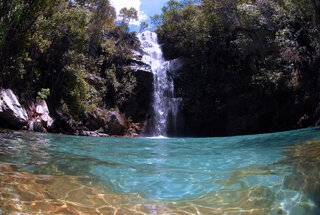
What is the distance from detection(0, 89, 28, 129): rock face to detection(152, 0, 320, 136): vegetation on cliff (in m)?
11.1

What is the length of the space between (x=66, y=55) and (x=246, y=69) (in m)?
12.7

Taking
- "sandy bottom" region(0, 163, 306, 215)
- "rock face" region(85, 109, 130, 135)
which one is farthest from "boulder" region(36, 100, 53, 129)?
"sandy bottom" region(0, 163, 306, 215)

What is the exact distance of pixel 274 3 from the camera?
625 inches

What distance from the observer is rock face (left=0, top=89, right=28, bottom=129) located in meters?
8.81

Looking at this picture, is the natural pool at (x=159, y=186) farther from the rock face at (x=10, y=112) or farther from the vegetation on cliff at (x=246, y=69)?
the vegetation on cliff at (x=246, y=69)

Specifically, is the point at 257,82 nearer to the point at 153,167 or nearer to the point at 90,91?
the point at 90,91

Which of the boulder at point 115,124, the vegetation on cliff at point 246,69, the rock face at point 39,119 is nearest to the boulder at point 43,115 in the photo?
the rock face at point 39,119

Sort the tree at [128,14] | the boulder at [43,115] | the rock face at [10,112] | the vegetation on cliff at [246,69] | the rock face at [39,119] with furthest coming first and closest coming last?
the tree at [128,14], the vegetation on cliff at [246,69], the boulder at [43,115], the rock face at [39,119], the rock face at [10,112]

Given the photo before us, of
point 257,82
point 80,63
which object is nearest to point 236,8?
point 257,82

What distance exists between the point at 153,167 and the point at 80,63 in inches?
490

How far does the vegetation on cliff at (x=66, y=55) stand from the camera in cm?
695

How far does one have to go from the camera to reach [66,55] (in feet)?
43.6

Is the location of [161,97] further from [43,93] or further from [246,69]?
[43,93]

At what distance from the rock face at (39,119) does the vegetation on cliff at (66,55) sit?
1.58ft
